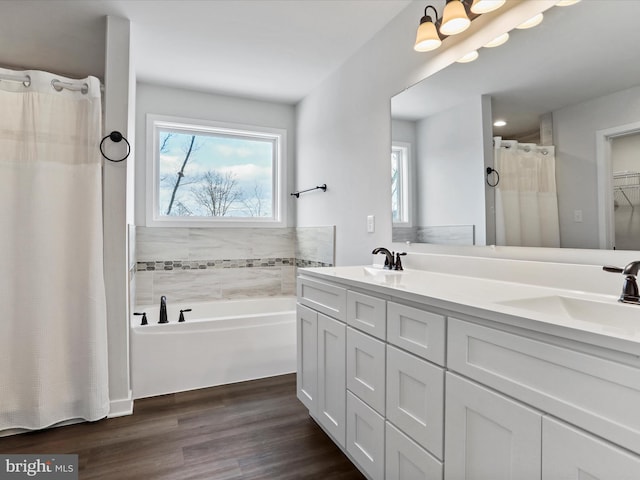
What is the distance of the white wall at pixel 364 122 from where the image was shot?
1.91 m

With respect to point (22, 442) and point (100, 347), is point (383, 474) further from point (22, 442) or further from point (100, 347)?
point (22, 442)

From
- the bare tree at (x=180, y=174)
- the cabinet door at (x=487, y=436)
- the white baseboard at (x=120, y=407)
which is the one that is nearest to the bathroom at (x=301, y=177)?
the white baseboard at (x=120, y=407)

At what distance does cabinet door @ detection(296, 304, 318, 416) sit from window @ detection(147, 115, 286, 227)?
70.9 inches

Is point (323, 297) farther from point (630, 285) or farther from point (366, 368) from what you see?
point (630, 285)

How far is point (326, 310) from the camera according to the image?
1.81m

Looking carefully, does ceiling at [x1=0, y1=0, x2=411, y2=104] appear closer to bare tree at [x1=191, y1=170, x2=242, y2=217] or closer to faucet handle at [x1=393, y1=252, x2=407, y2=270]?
bare tree at [x1=191, y1=170, x2=242, y2=217]

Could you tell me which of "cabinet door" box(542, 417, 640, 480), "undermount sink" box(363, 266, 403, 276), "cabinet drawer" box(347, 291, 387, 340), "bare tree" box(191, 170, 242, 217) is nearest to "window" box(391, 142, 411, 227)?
"undermount sink" box(363, 266, 403, 276)

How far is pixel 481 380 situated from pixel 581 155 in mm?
920

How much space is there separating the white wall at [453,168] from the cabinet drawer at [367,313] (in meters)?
0.65

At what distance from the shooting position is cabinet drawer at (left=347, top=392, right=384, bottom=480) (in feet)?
4.58

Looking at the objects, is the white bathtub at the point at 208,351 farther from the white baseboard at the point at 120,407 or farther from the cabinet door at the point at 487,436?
the cabinet door at the point at 487,436

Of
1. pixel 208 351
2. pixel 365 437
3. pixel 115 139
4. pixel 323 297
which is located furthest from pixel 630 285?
pixel 115 139

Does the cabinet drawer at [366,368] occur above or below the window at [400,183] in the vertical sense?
below

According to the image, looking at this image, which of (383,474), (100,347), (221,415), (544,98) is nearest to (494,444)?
(383,474)
